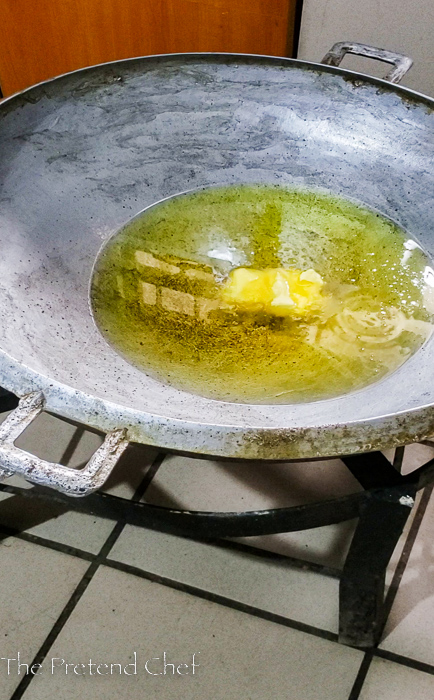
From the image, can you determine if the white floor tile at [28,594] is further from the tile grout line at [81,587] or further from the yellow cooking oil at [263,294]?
the yellow cooking oil at [263,294]

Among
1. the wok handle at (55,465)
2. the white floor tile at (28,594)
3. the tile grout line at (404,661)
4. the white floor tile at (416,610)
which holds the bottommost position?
the white floor tile at (28,594)

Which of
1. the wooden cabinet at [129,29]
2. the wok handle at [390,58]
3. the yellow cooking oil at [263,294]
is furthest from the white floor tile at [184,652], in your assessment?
the wooden cabinet at [129,29]

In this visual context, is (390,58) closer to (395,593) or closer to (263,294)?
(263,294)

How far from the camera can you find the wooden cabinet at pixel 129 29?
1354 millimetres

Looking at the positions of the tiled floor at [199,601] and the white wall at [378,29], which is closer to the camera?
the tiled floor at [199,601]

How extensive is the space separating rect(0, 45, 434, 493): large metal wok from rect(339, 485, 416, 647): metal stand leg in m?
0.13

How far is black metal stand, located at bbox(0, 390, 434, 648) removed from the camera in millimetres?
671

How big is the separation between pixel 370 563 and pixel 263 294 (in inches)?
12.8

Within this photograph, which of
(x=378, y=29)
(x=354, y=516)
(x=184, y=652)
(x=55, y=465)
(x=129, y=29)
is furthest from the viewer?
(x=129, y=29)

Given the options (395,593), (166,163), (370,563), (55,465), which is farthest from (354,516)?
(166,163)

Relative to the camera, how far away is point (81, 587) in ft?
2.82

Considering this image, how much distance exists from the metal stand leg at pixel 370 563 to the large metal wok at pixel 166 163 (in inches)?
5.2

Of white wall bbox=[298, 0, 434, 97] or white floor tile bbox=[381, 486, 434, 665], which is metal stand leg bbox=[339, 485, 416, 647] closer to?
white floor tile bbox=[381, 486, 434, 665]

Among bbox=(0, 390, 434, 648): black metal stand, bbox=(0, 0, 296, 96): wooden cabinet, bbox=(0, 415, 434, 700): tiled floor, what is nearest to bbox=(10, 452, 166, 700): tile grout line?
bbox=(0, 415, 434, 700): tiled floor
